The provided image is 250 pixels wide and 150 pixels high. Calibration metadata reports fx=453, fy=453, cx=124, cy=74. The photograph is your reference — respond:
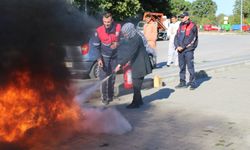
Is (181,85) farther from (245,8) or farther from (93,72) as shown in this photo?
(245,8)

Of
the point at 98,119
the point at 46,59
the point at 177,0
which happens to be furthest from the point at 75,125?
the point at 177,0

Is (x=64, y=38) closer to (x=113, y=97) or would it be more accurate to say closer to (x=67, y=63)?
(x=67, y=63)

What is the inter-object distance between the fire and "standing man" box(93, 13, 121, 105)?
8.51 ft

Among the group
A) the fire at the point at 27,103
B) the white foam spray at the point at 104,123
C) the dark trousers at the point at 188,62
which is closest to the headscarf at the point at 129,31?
the white foam spray at the point at 104,123

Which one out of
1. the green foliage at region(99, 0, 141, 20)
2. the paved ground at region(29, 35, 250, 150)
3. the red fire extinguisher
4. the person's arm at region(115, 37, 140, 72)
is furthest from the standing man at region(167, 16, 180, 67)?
the green foliage at region(99, 0, 141, 20)

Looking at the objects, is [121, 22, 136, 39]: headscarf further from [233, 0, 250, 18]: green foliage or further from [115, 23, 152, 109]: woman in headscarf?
[233, 0, 250, 18]: green foliage

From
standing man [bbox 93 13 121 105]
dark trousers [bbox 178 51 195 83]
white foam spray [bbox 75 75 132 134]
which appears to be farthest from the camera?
dark trousers [bbox 178 51 195 83]

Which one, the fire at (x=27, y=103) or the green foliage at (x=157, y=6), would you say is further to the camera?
the green foliage at (x=157, y=6)

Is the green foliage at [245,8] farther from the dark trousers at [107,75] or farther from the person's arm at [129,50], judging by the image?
the person's arm at [129,50]

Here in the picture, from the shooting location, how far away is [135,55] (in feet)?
28.5

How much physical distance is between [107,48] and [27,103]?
3.32 meters

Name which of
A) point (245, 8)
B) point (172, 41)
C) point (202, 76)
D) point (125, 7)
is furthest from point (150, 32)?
point (245, 8)

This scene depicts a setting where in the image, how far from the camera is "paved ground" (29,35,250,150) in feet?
20.7

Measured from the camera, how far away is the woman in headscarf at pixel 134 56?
28.1ft
